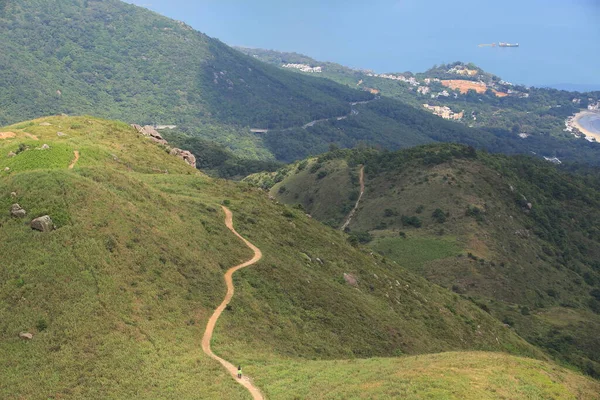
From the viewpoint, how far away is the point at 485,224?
406ft

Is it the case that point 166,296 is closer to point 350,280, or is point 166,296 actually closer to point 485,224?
point 350,280

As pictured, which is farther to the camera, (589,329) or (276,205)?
(589,329)

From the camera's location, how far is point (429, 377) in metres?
Answer: 33.8

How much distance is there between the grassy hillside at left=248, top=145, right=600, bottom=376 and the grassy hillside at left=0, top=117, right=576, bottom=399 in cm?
2516

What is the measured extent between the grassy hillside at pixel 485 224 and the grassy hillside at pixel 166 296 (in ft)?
82.6

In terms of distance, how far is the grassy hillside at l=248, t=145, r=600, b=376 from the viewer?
9719 cm

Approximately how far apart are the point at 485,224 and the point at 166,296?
314 ft

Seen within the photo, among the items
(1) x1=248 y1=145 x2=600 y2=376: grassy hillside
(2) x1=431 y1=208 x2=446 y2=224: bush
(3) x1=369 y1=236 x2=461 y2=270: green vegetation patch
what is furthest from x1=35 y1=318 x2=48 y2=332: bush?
(2) x1=431 y1=208 x2=446 y2=224: bush

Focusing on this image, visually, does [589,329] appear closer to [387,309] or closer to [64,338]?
[387,309]

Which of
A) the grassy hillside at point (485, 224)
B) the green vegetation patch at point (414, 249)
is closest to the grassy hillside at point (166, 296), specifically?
the grassy hillside at point (485, 224)

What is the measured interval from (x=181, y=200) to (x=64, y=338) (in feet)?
102

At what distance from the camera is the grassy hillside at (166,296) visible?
34.3 m

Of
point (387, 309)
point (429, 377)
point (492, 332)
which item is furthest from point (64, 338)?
point (492, 332)

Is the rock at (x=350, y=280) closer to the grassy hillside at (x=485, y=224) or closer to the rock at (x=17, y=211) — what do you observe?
the grassy hillside at (x=485, y=224)
